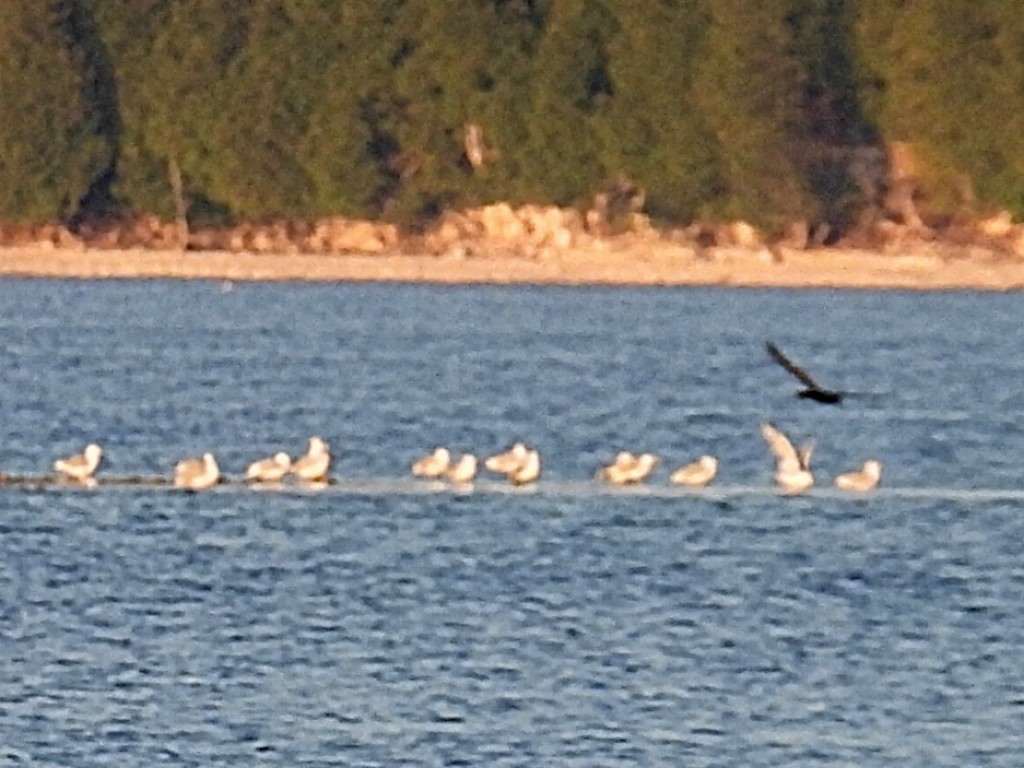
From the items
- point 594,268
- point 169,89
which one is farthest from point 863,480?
point 169,89

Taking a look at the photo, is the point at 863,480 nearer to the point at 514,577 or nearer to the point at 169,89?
the point at 514,577

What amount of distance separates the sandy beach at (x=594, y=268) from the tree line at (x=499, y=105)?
1297mm

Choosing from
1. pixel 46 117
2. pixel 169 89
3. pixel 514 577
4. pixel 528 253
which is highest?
pixel 169 89

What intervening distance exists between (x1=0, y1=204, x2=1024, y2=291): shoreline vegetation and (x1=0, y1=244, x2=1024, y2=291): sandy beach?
0.03 meters

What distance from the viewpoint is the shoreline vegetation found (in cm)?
7831

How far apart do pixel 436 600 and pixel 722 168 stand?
52.2 metres

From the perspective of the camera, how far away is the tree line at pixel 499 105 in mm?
79812

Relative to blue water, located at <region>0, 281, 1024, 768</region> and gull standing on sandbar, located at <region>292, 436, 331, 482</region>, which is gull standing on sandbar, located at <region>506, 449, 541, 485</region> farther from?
gull standing on sandbar, located at <region>292, 436, 331, 482</region>

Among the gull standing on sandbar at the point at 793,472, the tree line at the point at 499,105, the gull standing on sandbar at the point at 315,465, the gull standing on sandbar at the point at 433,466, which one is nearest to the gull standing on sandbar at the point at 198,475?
the gull standing on sandbar at the point at 315,465

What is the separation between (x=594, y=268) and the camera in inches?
3125

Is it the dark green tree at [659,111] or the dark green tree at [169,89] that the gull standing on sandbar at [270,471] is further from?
the dark green tree at [169,89]

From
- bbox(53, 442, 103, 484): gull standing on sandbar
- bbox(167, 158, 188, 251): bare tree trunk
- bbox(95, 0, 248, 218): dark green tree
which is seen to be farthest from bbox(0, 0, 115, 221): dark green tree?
bbox(53, 442, 103, 484): gull standing on sandbar

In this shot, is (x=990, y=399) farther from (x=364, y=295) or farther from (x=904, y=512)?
(x=364, y=295)

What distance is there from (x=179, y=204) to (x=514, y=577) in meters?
54.6
